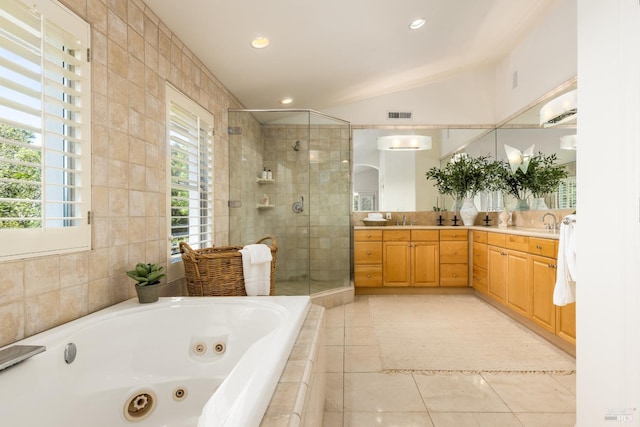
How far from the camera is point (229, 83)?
335 cm

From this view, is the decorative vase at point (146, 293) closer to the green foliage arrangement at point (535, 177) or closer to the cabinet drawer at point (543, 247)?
the cabinet drawer at point (543, 247)

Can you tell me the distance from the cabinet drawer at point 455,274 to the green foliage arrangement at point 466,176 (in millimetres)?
969

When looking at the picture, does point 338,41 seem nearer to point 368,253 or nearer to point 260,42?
point 260,42

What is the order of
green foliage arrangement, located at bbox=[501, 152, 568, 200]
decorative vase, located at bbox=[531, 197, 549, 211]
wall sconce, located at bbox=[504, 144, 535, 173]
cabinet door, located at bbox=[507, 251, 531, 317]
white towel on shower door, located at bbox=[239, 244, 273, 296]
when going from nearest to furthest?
white towel on shower door, located at bbox=[239, 244, 273, 296] → cabinet door, located at bbox=[507, 251, 531, 317] → green foliage arrangement, located at bbox=[501, 152, 568, 200] → decorative vase, located at bbox=[531, 197, 549, 211] → wall sconce, located at bbox=[504, 144, 535, 173]

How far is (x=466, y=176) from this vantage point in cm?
436

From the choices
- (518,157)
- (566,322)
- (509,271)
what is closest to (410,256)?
(509,271)

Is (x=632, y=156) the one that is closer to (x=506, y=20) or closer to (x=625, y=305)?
(x=625, y=305)

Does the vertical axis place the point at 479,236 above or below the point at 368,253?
above

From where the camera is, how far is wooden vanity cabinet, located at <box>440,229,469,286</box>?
409 centimetres

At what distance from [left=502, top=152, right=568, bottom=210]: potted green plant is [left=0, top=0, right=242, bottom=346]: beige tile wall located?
3.38m

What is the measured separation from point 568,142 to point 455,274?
1.85m

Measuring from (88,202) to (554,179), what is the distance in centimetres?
371

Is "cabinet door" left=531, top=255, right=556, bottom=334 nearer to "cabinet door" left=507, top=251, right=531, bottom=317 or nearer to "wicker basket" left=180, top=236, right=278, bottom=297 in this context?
"cabinet door" left=507, top=251, right=531, bottom=317

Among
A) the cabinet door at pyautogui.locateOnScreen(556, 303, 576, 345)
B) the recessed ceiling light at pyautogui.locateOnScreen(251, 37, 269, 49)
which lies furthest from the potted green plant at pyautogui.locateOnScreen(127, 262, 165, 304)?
the cabinet door at pyautogui.locateOnScreen(556, 303, 576, 345)
